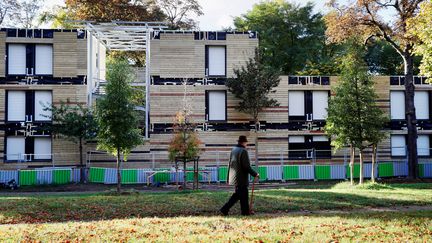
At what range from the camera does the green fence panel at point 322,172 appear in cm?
3144

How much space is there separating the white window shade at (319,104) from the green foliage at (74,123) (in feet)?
48.8

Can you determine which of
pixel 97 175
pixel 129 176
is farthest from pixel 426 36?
pixel 97 175

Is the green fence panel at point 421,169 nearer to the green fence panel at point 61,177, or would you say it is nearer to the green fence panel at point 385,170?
the green fence panel at point 385,170

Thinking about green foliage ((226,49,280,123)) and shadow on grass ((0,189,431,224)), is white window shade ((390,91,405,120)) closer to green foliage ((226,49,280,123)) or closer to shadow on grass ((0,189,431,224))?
green foliage ((226,49,280,123))

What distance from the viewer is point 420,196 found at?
18.5m

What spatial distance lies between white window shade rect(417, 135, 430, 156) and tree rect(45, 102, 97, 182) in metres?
22.4

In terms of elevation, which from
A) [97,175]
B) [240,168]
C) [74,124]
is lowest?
[97,175]

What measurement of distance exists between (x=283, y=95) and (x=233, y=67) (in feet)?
12.9

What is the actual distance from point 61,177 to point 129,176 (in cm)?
402

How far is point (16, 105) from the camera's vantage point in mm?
32062

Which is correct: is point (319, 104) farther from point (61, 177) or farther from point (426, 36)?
point (61, 177)

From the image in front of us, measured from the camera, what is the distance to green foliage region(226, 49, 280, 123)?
30656 millimetres

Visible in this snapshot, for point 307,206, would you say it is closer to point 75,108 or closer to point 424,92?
point 75,108

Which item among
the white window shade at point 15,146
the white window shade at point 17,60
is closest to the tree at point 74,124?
the white window shade at point 15,146
